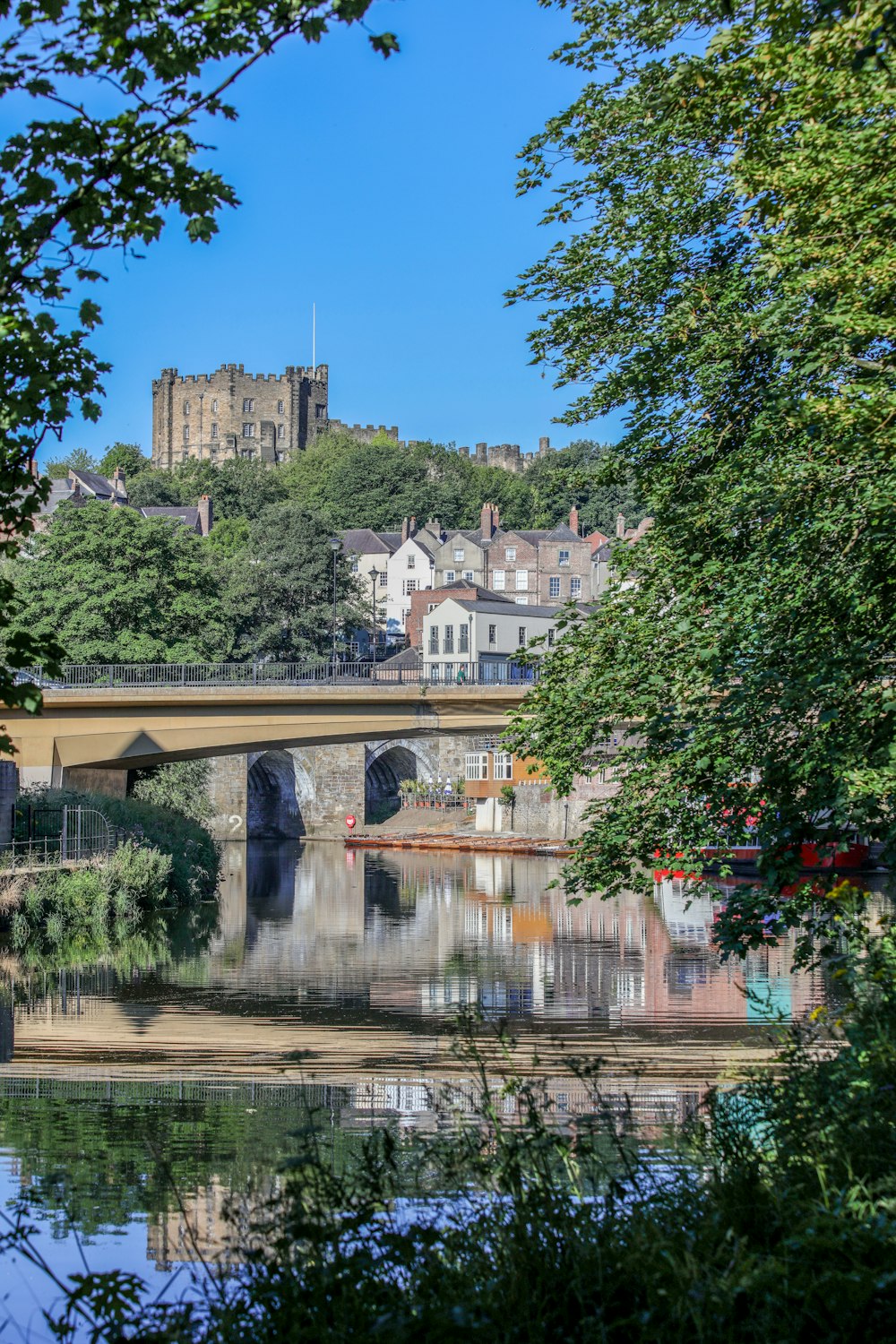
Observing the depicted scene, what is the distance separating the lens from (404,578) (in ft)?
313

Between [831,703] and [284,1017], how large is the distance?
10.5 meters

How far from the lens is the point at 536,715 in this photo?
13.1 metres

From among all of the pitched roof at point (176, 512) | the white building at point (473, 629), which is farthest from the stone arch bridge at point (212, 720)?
the pitched roof at point (176, 512)

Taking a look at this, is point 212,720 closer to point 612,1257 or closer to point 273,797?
point 273,797

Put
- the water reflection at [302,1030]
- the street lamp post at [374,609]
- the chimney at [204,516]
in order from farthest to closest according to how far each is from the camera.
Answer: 1. the chimney at [204,516]
2. the street lamp post at [374,609]
3. the water reflection at [302,1030]

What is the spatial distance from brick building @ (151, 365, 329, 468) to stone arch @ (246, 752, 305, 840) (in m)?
77.9

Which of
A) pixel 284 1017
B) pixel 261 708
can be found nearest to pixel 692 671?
pixel 284 1017

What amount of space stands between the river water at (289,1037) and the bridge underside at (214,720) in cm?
506

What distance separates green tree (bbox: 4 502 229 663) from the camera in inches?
1864

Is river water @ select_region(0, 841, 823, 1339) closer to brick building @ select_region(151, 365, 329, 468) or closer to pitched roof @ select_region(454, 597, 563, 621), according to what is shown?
pitched roof @ select_region(454, 597, 563, 621)

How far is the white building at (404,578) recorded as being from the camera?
95062 mm

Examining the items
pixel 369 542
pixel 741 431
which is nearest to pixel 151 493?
pixel 369 542

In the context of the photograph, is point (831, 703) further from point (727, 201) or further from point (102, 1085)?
point (102, 1085)

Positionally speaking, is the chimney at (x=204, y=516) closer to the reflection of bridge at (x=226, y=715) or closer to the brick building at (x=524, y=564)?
the brick building at (x=524, y=564)
